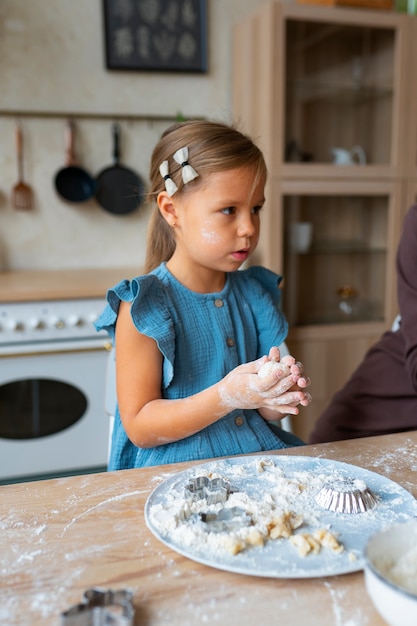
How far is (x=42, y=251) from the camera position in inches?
101

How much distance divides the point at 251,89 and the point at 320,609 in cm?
222

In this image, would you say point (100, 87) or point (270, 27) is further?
point (100, 87)

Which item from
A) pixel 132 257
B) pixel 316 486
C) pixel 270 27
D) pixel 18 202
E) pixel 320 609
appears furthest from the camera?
pixel 132 257

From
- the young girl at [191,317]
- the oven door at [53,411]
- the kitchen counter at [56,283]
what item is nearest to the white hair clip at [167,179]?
the young girl at [191,317]

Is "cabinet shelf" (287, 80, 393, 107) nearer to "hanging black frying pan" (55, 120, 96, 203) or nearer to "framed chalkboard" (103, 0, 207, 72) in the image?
"framed chalkboard" (103, 0, 207, 72)

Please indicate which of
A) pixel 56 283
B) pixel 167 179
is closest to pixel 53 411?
pixel 56 283

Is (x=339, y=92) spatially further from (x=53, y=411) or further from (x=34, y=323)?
(x=53, y=411)

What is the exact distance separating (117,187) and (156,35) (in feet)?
2.02

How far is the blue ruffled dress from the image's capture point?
108 cm

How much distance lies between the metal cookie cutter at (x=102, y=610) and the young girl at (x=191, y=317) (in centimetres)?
40

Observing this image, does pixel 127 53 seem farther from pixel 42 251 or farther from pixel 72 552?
pixel 72 552

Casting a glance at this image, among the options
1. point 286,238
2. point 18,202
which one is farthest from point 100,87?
point 286,238

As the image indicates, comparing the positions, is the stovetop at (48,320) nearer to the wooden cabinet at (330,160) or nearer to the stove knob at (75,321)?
the stove knob at (75,321)

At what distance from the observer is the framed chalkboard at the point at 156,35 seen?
2.50 meters
